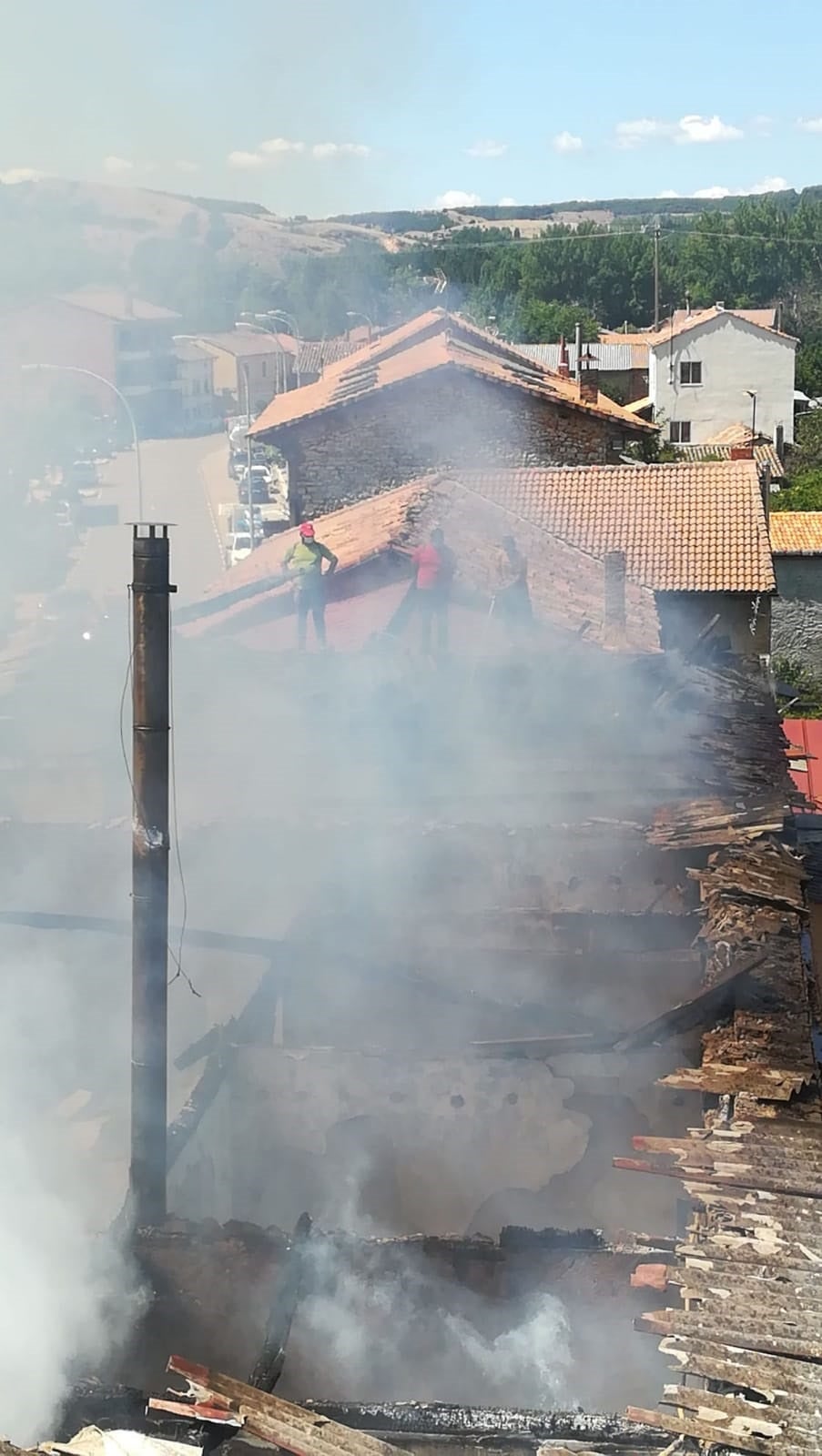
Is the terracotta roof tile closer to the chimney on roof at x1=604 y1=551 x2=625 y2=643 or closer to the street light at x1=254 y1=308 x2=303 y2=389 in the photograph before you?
the street light at x1=254 y1=308 x2=303 y2=389

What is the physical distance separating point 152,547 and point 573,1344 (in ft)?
10.6

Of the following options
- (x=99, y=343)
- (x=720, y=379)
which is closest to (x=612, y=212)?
(x=720, y=379)

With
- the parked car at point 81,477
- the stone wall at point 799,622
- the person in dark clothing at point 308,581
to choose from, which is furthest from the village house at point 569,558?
the stone wall at point 799,622

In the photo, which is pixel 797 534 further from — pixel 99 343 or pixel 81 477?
pixel 99 343

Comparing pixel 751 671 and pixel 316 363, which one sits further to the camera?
pixel 316 363

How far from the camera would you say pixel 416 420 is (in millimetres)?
16750

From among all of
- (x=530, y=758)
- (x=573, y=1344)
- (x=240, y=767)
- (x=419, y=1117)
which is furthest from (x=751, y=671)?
(x=573, y=1344)

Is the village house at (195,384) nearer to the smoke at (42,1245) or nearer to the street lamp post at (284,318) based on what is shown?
the street lamp post at (284,318)

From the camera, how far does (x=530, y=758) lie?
368 inches

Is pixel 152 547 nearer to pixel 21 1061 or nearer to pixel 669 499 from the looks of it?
pixel 21 1061

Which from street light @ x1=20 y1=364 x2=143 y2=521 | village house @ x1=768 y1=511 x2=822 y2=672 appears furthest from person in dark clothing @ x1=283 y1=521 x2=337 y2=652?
village house @ x1=768 y1=511 x2=822 y2=672

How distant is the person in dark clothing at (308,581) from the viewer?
1188 cm

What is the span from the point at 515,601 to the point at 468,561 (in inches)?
50.3

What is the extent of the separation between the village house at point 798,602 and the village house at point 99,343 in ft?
44.9
